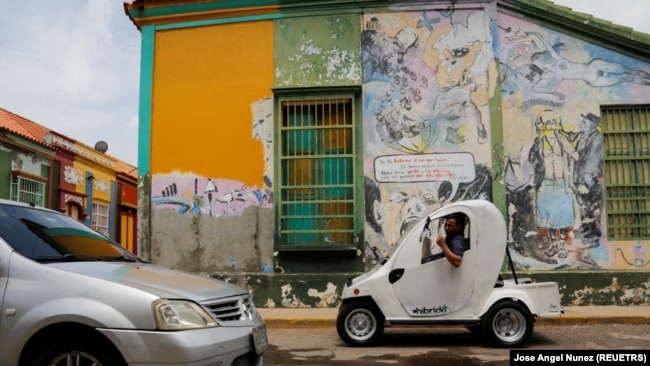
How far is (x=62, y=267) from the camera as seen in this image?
13.6 feet

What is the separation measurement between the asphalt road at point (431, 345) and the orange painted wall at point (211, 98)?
3.90 metres

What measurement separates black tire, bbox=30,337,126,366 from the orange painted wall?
768 cm

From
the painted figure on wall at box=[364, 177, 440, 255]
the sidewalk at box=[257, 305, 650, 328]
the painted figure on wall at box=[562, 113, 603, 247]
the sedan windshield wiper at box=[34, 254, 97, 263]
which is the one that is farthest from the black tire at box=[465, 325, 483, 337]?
the sedan windshield wiper at box=[34, 254, 97, 263]

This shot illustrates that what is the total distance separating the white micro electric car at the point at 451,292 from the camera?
23.5 feet

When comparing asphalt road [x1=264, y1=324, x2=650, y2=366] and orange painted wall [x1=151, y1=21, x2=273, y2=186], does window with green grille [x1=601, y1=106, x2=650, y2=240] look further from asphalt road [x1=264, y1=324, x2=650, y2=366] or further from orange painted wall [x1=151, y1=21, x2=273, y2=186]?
orange painted wall [x1=151, y1=21, x2=273, y2=186]

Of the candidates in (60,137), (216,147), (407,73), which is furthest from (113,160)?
(407,73)

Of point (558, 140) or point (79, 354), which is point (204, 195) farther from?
point (79, 354)

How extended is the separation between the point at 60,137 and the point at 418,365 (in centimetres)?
2063

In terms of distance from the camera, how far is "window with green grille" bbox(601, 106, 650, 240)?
1084 cm

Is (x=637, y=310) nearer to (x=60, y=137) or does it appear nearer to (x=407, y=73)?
(x=407, y=73)

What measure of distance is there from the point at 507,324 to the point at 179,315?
4.57 metres

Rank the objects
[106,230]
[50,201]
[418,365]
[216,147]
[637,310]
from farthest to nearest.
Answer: [106,230]
[50,201]
[216,147]
[637,310]
[418,365]

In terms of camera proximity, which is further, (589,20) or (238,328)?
(589,20)

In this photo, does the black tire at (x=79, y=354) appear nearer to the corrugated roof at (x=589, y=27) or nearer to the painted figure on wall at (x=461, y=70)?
the painted figure on wall at (x=461, y=70)
